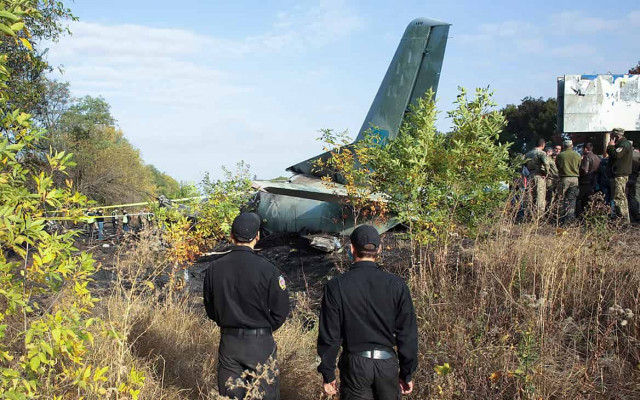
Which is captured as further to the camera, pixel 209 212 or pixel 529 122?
pixel 529 122

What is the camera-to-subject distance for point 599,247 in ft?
21.4

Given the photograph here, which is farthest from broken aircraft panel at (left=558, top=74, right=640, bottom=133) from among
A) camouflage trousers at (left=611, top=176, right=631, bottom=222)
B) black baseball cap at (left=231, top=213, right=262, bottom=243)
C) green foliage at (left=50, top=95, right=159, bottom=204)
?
green foliage at (left=50, top=95, right=159, bottom=204)

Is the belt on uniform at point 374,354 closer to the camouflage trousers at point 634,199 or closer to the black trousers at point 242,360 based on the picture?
the black trousers at point 242,360

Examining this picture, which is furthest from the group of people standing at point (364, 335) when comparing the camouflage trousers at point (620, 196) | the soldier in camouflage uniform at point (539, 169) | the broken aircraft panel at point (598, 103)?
the broken aircraft panel at point (598, 103)

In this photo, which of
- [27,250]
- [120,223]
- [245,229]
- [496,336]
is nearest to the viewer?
[27,250]

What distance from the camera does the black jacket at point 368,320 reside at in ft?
11.4

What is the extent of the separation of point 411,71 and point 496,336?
8297mm

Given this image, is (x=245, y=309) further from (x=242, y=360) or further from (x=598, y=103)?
(x=598, y=103)

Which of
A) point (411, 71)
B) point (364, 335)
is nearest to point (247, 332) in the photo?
point (364, 335)

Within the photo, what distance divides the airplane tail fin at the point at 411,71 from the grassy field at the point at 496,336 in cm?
553

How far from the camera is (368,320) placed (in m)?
3.50

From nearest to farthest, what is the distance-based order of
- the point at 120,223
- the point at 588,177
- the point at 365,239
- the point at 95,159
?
the point at 365,239
the point at 588,177
the point at 120,223
the point at 95,159

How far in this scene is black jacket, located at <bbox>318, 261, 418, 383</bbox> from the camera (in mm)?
3484

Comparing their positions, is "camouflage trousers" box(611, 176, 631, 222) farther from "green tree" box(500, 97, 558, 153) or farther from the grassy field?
"green tree" box(500, 97, 558, 153)
